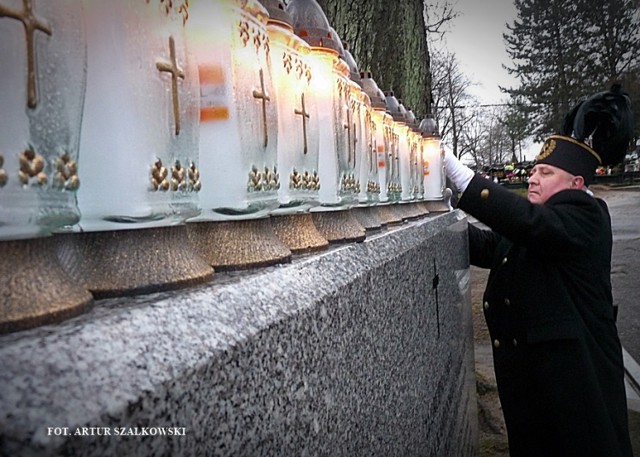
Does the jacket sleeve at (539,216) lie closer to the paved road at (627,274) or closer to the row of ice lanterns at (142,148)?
the row of ice lanterns at (142,148)

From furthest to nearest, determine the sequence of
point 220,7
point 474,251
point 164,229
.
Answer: point 474,251, point 220,7, point 164,229

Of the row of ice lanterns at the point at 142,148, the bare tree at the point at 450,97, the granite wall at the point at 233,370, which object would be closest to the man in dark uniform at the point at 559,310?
the granite wall at the point at 233,370

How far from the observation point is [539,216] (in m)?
2.20

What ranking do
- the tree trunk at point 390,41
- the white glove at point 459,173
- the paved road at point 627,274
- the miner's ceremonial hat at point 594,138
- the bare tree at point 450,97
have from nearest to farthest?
the miner's ceremonial hat at point 594,138 < the white glove at point 459,173 < the tree trunk at point 390,41 < the paved road at point 627,274 < the bare tree at point 450,97

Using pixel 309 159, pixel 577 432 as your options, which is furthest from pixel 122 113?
pixel 577 432

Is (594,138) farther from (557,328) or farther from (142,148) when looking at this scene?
(142,148)

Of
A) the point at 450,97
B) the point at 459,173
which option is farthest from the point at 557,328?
the point at 450,97

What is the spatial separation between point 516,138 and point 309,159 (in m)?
32.6

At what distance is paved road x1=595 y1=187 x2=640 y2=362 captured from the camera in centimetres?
558

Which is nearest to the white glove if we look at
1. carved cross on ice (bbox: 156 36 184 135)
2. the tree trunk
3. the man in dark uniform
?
the man in dark uniform

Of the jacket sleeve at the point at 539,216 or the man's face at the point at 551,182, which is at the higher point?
the man's face at the point at 551,182

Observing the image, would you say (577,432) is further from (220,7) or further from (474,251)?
(220,7)

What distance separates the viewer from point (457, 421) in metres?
2.01

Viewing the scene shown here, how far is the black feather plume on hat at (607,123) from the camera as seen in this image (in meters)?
2.63
